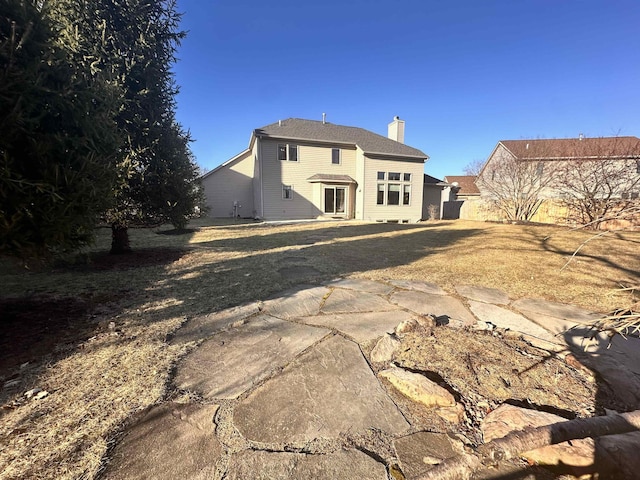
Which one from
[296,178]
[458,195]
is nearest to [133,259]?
[296,178]

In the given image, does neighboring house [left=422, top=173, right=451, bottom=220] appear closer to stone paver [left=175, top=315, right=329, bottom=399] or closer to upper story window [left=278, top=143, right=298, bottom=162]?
upper story window [left=278, top=143, right=298, bottom=162]

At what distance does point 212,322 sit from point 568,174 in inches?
661

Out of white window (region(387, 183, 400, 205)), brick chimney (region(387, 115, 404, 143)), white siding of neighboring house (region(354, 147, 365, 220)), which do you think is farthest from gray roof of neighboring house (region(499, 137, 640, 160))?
white siding of neighboring house (region(354, 147, 365, 220))

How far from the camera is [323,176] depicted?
1717cm

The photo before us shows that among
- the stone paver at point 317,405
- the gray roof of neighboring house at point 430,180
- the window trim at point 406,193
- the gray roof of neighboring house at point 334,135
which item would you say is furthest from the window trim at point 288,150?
the stone paver at point 317,405

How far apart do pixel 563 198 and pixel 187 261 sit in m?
17.2

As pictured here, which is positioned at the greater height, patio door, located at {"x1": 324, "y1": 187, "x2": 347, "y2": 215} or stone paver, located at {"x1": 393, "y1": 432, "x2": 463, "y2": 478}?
patio door, located at {"x1": 324, "y1": 187, "x2": 347, "y2": 215}

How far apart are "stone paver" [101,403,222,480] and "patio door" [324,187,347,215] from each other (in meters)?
16.1

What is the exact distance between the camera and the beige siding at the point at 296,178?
16312mm

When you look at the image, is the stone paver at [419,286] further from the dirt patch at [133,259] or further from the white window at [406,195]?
the white window at [406,195]

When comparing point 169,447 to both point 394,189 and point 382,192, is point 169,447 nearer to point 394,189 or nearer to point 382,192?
point 382,192

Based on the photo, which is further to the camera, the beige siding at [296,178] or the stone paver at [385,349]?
the beige siding at [296,178]

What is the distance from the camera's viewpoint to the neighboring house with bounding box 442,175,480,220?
2269 cm

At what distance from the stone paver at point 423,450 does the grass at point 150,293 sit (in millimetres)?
1104
